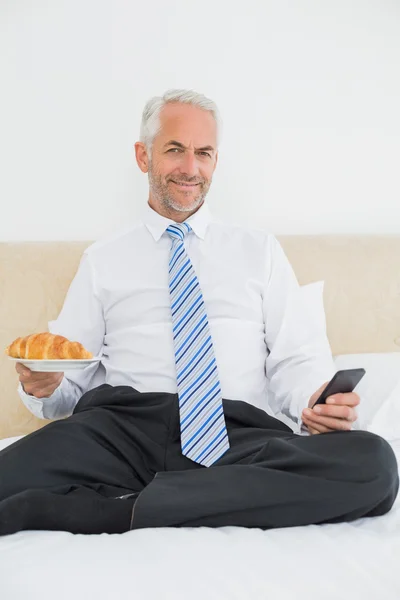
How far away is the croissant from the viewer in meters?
1.50

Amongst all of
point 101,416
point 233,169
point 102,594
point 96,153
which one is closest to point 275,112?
point 233,169

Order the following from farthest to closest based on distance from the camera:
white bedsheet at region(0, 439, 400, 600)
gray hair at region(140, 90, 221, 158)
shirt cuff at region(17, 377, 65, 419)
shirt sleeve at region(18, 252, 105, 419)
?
gray hair at region(140, 90, 221, 158) < shirt sleeve at region(18, 252, 105, 419) < shirt cuff at region(17, 377, 65, 419) < white bedsheet at region(0, 439, 400, 600)

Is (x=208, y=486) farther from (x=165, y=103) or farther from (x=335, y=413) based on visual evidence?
(x=165, y=103)

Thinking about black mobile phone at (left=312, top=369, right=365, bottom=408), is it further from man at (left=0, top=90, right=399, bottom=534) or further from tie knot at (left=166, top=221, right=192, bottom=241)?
tie knot at (left=166, top=221, right=192, bottom=241)

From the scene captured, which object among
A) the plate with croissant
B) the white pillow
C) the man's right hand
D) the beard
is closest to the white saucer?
the plate with croissant

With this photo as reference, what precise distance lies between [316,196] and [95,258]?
0.99 m

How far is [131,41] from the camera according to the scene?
253 centimetres

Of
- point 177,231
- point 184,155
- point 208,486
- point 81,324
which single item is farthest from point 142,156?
point 208,486

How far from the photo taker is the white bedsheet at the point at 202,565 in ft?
3.33

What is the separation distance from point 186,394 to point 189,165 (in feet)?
2.28

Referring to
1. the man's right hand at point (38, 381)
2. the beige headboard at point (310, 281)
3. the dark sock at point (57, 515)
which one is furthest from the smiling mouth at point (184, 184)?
the dark sock at point (57, 515)

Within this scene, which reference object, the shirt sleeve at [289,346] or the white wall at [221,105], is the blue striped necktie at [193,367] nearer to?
the shirt sleeve at [289,346]

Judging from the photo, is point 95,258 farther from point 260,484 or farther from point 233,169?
point 260,484

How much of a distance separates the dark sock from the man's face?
1.00m
